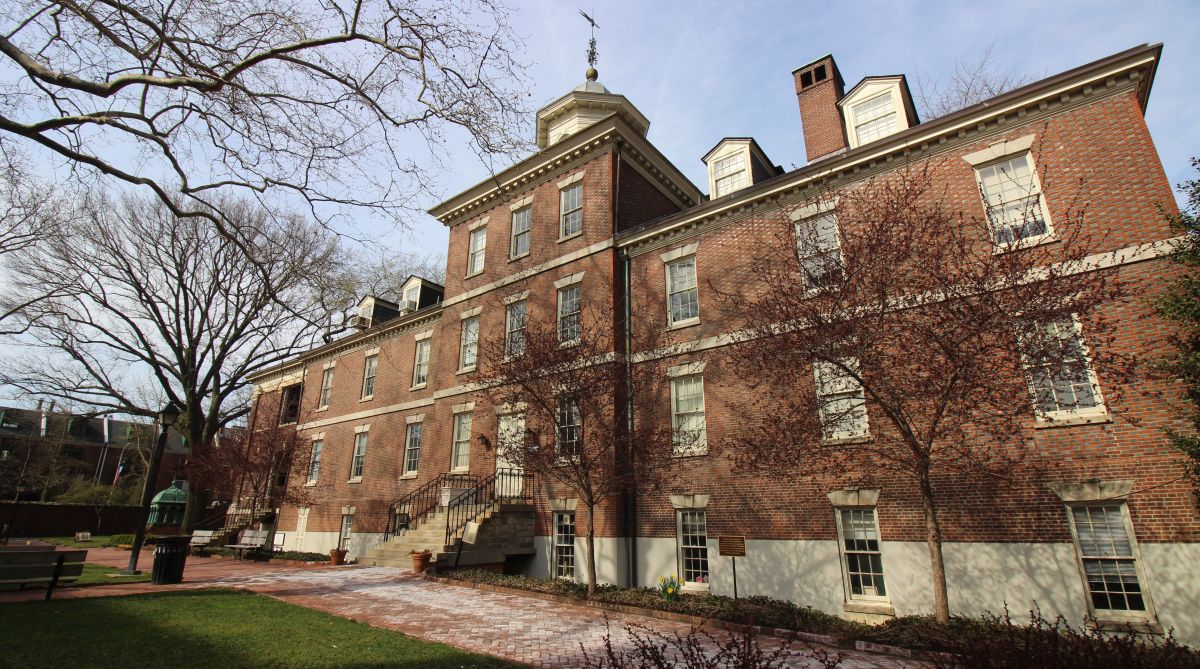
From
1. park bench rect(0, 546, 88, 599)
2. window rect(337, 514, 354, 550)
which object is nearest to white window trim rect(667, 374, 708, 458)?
park bench rect(0, 546, 88, 599)

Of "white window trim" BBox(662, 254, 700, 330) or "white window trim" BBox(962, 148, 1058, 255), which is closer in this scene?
"white window trim" BBox(962, 148, 1058, 255)

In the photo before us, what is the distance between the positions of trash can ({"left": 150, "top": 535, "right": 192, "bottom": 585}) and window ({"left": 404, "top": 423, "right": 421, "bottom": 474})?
9.02m

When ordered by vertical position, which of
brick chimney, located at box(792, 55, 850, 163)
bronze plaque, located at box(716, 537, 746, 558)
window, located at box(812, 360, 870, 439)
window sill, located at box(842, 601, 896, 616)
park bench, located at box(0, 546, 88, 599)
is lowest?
window sill, located at box(842, 601, 896, 616)

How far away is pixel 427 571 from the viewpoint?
1454 centimetres

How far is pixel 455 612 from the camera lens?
33.8 feet

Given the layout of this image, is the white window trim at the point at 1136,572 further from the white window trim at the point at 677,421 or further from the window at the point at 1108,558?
the white window trim at the point at 677,421

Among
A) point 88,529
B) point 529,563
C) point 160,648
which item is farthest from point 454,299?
point 88,529

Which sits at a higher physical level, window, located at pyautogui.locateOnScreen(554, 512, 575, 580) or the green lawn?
window, located at pyautogui.locateOnScreen(554, 512, 575, 580)

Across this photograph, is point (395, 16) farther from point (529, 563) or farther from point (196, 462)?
point (196, 462)

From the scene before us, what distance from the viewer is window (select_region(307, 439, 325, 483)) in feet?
89.8

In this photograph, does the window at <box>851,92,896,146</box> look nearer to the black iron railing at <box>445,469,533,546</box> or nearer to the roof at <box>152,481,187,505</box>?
the black iron railing at <box>445,469,533,546</box>

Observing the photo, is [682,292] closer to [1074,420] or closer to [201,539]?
[1074,420]

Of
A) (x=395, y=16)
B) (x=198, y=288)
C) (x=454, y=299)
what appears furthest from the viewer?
(x=198, y=288)

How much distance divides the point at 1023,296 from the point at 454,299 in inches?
708
